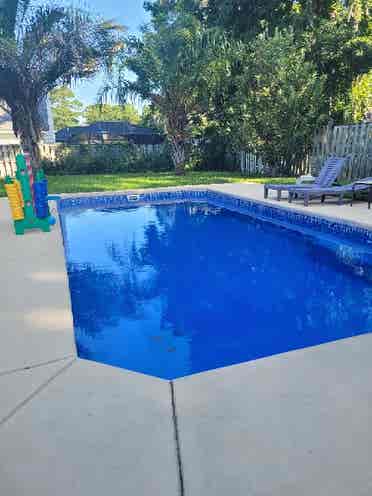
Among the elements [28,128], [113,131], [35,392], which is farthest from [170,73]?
[113,131]

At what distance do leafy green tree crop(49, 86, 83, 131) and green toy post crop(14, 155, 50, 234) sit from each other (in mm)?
61261

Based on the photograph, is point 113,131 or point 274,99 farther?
point 113,131

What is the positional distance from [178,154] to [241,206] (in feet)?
25.9

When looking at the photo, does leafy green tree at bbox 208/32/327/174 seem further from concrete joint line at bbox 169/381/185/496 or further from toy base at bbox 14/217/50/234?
concrete joint line at bbox 169/381/185/496

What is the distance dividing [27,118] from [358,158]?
1243 cm

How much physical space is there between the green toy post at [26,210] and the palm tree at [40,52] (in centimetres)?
836

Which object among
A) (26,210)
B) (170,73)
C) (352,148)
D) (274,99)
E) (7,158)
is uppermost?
(170,73)

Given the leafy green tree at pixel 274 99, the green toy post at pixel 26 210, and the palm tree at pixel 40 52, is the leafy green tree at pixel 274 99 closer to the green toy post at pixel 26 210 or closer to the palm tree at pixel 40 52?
the palm tree at pixel 40 52

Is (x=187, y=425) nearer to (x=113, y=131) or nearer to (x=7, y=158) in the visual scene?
(x=7, y=158)

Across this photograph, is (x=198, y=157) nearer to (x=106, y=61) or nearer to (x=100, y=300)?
(x=106, y=61)

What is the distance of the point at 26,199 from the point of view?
6.49 meters

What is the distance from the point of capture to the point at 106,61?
48.1ft

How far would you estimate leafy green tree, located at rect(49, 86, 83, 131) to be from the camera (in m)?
62.2

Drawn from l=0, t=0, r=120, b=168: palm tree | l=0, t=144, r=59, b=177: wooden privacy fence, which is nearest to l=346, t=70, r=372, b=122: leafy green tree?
l=0, t=0, r=120, b=168: palm tree
